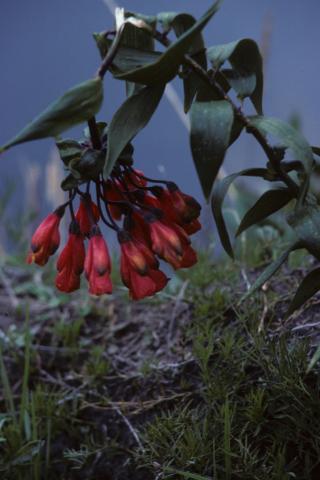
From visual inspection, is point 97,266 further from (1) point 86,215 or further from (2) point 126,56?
(2) point 126,56

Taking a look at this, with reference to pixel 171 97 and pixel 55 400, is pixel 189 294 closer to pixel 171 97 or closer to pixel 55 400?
pixel 55 400

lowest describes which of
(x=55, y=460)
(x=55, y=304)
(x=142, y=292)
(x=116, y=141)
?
(x=55, y=460)

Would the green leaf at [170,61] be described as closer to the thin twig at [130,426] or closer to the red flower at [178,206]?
the red flower at [178,206]

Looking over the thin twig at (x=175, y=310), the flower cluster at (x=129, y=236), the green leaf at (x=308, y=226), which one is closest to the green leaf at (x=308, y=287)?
the green leaf at (x=308, y=226)

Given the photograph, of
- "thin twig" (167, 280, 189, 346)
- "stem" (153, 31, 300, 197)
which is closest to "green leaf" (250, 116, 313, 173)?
"stem" (153, 31, 300, 197)

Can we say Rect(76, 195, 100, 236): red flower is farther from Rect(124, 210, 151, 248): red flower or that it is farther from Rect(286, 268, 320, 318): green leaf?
Rect(286, 268, 320, 318): green leaf

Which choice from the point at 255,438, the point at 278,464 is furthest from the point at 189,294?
the point at 278,464
